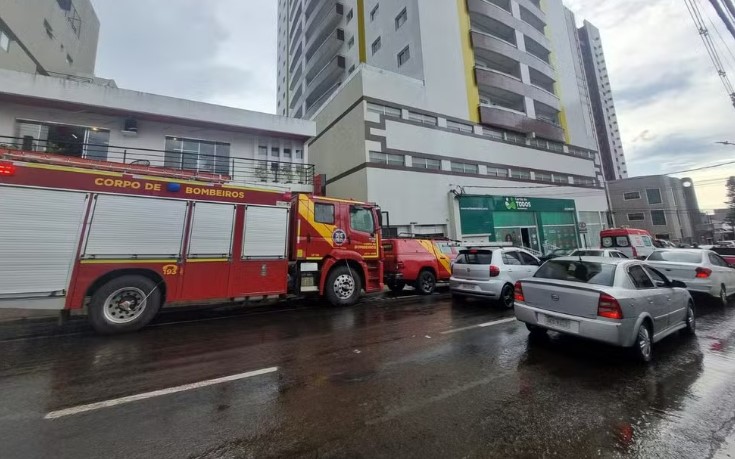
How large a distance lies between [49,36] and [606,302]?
35.1 meters

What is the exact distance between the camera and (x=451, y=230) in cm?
2145

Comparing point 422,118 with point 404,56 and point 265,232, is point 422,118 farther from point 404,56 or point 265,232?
point 265,232

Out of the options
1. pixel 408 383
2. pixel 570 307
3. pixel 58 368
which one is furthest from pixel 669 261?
pixel 58 368

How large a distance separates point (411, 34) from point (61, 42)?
27032 millimetres

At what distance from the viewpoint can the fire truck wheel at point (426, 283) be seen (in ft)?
36.3

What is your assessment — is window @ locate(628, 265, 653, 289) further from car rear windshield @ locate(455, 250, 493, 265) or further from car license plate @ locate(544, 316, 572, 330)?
car rear windshield @ locate(455, 250, 493, 265)

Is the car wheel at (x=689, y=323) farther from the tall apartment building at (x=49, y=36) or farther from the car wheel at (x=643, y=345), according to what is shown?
the tall apartment building at (x=49, y=36)

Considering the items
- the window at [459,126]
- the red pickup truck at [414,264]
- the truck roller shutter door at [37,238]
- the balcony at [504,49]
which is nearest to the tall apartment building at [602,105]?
the balcony at [504,49]

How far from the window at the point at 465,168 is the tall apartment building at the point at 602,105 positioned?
273 feet

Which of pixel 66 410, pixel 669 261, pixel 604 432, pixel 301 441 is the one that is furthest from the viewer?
pixel 669 261

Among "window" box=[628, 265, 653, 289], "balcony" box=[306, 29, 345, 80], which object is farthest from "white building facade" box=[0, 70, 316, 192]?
"balcony" box=[306, 29, 345, 80]

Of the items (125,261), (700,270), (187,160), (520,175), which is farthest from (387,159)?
(125,261)

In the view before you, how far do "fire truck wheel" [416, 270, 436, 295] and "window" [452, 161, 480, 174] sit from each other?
1340 centimetres

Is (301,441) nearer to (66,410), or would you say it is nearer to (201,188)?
(66,410)
